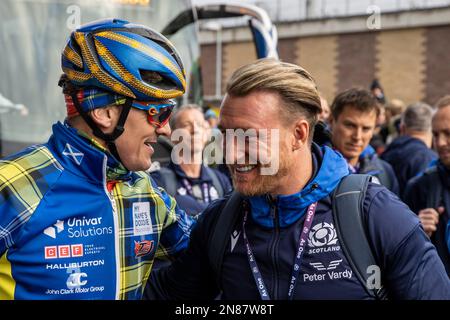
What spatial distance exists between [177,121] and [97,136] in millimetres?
2978

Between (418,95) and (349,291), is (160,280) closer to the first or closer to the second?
(349,291)

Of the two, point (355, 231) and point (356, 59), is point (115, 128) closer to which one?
point (355, 231)

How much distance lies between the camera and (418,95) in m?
24.2

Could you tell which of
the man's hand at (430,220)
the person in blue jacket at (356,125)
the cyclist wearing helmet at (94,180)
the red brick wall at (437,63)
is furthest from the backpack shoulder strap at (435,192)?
the red brick wall at (437,63)

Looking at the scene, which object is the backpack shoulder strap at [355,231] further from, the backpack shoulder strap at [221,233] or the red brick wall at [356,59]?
the red brick wall at [356,59]

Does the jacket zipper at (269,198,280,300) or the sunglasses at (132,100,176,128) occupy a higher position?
the sunglasses at (132,100,176,128)

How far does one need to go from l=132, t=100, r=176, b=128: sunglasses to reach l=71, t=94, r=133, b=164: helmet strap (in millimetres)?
35

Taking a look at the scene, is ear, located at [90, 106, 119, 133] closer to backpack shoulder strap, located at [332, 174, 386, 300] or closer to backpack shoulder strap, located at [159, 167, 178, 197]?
backpack shoulder strap, located at [332, 174, 386, 300]

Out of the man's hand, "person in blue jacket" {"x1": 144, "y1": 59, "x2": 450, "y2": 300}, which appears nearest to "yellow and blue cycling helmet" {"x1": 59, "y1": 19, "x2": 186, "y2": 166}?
"person in blue jacket" {"x1": 144, "y1": 59, "x2": 450, "y2": 300}

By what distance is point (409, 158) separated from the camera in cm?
534

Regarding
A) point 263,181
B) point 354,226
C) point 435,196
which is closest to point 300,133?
point 263,181

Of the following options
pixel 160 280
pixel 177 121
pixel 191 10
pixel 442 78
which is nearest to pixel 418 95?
pixel 442 78

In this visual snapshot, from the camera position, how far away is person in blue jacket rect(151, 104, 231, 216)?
4.30m

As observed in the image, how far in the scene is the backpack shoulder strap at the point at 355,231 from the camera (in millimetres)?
1876
